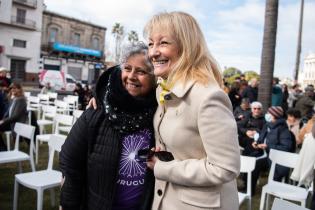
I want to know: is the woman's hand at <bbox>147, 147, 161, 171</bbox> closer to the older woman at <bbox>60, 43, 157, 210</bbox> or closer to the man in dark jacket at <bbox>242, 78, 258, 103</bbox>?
the older woman at <bbox>60, 43, 157, 210</bbox>

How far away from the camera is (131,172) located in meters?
1.77

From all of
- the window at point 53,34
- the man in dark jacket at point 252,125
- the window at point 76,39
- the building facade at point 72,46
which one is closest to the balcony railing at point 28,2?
the building facade at point 72,46

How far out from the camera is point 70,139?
1804mm

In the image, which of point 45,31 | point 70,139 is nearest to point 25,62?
point 45,31

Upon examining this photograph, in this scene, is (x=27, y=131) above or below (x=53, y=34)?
below

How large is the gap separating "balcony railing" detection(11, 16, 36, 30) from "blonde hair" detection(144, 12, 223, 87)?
124 feet

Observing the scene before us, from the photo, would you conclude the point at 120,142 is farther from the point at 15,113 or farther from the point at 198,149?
the point at 15,113

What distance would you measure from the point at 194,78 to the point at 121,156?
24.3 inches

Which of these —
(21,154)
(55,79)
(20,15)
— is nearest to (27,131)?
(21,154)

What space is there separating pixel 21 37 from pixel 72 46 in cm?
772

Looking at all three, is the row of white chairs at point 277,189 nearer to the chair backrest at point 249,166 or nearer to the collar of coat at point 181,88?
the chair backrest at point 249,166

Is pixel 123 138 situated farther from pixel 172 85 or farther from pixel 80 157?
pixel 172 85

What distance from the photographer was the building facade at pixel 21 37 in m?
34.1

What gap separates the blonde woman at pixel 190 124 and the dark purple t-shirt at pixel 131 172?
175 millimetres
